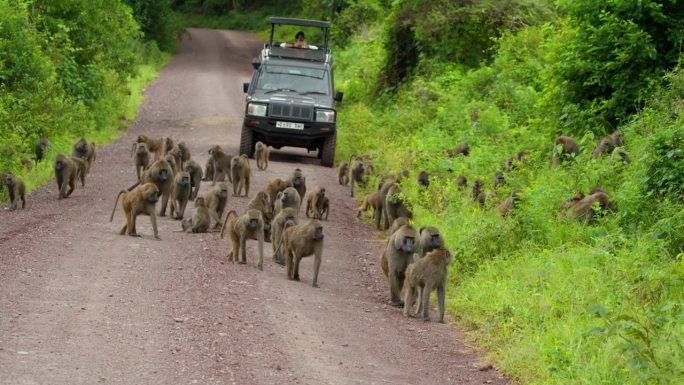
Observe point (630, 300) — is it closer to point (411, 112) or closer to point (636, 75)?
point (636, 75)

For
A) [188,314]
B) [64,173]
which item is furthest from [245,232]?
[64,173]

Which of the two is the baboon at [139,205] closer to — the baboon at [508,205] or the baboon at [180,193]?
the baboon at [180,193]

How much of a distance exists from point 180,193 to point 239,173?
2.64 meters

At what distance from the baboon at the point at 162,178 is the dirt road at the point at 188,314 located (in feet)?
1.49

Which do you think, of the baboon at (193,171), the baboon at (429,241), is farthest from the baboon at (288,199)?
the baboon at (429,241)

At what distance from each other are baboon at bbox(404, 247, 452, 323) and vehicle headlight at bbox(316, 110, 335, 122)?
40.6 ft

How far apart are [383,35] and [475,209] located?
1705cm

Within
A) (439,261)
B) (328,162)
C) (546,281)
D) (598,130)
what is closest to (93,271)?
(439,261)

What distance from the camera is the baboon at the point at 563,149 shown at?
16.2m

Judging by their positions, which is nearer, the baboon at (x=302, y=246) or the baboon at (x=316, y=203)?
the baboon at (x=302, y=246)

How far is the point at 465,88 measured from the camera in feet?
80.0

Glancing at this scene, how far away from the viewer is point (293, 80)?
82.9 ft

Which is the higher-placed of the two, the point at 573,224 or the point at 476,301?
the point at 573,224

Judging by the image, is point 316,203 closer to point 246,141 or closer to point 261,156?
point 261,156
